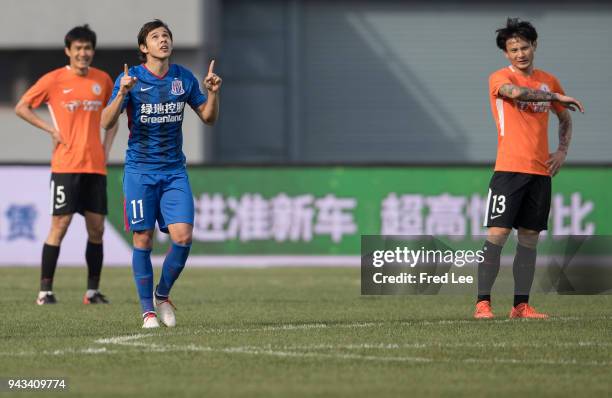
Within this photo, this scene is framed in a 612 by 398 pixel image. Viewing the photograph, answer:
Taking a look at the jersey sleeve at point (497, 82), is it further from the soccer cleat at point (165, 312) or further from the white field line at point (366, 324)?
the soccer cleat at point (165, 312)

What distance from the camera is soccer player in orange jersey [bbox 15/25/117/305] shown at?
41.0ft

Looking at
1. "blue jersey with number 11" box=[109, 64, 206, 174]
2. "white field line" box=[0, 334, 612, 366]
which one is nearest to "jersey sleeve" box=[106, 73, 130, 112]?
"blue jersey with number 11" box=[109, 64, 206, 174]

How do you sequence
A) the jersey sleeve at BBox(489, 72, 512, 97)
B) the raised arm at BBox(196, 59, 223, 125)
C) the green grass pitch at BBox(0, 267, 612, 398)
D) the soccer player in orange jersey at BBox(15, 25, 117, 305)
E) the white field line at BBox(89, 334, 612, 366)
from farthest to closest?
the soccer player in orange jersey at BBox(15, 25, 117, 305) < the jersey sleeve at BBox(489, 72, 512, 97) < the raised arm at BBox(196, 59, 223, 125) < the white field line at BBox(89, 334, 612, 366) < the green grass pitch at BBox(0, 267, 612, 398)

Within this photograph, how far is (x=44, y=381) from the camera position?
7078 mm

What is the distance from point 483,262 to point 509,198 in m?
0.52

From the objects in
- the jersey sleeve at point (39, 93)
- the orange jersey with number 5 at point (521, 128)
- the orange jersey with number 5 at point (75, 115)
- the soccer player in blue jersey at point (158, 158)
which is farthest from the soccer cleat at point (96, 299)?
the orange jersey with number 5 at point (521, 128)

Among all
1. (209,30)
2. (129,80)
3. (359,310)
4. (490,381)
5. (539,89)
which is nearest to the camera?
(490,381)

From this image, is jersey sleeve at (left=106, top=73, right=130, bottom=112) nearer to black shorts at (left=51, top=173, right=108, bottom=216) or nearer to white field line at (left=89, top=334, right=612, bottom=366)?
white field line at (left=89, top=334, right=612, bottom=366)

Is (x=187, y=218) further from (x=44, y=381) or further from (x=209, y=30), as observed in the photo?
(x=209, y=30)

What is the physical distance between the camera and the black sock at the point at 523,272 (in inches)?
412

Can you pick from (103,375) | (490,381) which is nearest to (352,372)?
(490,381)

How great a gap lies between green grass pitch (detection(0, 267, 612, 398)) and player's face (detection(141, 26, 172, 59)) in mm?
1904

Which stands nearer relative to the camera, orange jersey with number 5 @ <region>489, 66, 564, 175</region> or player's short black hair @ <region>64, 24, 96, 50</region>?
orange jersey with number 5 @ <region>489, 66, 564, 175</region>

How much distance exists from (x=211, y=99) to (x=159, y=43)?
1.72 feet
